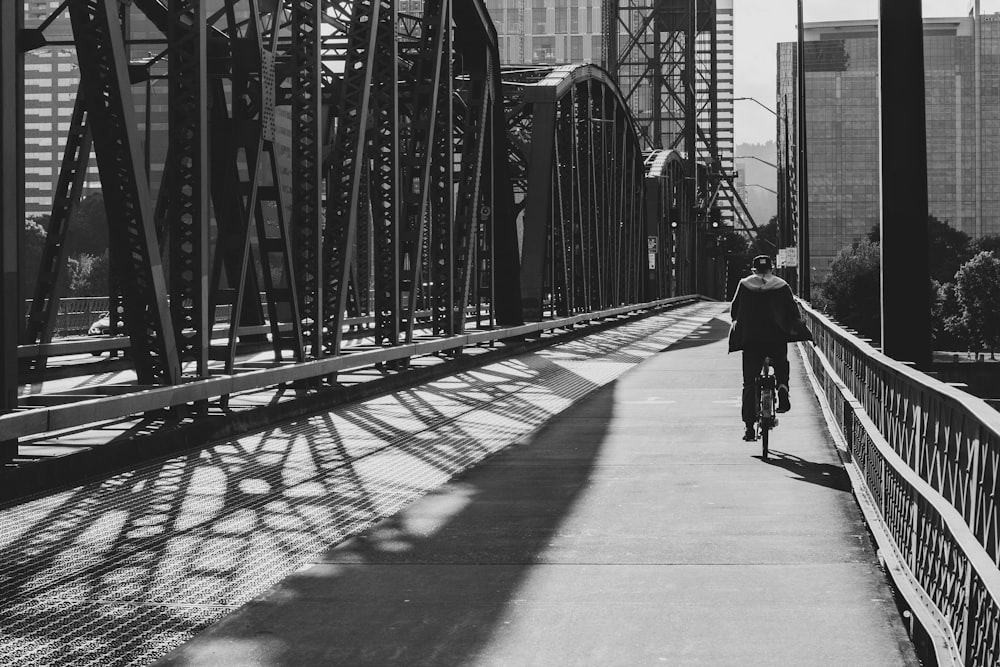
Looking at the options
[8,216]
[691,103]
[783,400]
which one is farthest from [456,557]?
[691,103]

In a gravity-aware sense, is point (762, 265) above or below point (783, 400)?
above

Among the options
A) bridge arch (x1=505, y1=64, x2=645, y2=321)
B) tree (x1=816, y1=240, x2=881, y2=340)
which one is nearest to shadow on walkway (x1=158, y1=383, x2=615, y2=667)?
bridge arch (x1=505, y1=64, x2=645, y2=321)

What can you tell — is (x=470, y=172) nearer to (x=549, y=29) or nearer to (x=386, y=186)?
(x=386, y=186)

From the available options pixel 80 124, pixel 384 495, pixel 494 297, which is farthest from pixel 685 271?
pixel 384 495

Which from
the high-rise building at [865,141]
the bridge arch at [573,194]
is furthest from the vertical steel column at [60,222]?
the high-rise building at [865,141]

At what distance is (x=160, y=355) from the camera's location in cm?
1147

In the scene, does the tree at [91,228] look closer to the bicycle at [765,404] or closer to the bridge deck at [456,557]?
the bridge deck at [456,557]

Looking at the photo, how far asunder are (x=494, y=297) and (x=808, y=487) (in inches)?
709

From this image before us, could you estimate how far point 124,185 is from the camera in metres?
10.8

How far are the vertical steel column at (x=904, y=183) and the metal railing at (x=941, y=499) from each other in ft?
2.71

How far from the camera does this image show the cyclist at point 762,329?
11977 millimetres

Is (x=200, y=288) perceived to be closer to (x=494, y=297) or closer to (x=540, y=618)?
(x=540, y=618)

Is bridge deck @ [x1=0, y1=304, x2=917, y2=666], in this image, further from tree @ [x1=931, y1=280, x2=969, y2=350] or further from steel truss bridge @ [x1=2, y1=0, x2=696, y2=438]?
tree @ [x1=931, y1=280, x2=969, y2=350]

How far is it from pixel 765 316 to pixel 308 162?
216 inches
